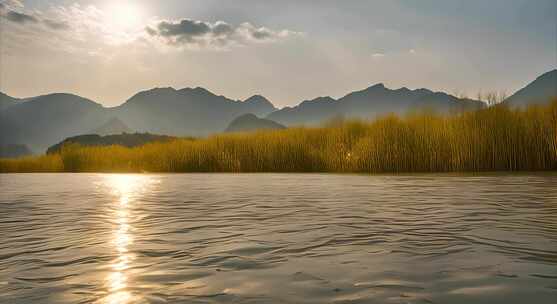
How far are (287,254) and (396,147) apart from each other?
1171 centimetres

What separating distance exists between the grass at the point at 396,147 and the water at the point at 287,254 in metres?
7.57

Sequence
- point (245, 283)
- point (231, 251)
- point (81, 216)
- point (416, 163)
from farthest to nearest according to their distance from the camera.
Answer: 1. point (416, 163)
2. point (81, 216)
3. point (231, 251)
4. point (245, 283)

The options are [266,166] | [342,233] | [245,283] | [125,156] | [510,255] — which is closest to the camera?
[245,283]

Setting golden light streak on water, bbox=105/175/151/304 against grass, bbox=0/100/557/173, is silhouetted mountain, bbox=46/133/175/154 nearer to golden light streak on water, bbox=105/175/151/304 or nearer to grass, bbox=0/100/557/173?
grass, bbox=0/100/557/173

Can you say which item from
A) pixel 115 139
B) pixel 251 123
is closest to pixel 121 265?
pixel 115 139

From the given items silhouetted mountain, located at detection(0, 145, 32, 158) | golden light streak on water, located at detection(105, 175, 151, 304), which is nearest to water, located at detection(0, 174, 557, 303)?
golden light streak on water, located at detection(105, 175, 151, 304)

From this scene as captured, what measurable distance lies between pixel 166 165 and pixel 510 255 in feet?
61.7

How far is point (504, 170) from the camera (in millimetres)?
12633

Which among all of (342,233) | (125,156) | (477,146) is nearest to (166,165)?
(125,156)

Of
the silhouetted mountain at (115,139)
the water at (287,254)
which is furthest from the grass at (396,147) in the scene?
the silhouetted mountain at (115,139)

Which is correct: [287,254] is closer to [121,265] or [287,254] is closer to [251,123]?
[121,265]

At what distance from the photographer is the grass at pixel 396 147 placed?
40.7ft

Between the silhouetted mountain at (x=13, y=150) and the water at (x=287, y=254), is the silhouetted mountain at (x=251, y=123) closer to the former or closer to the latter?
the silhouetted mountain at (x=13, y=150)

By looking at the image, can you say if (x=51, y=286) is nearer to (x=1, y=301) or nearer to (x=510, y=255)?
(x=1, y=301)
